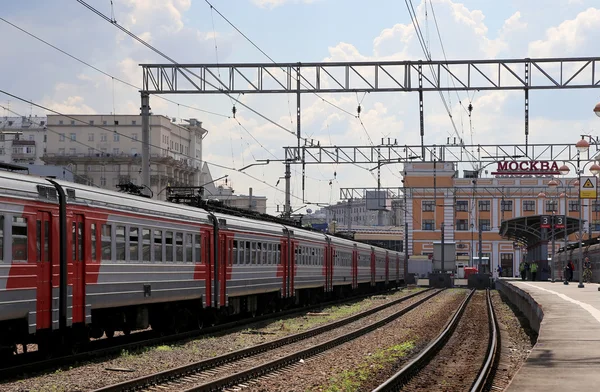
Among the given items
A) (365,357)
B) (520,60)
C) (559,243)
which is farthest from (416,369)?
(559,243)

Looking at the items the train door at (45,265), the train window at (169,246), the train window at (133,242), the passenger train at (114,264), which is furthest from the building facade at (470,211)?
the train door at (45,265)

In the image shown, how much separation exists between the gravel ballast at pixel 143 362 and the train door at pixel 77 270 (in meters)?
0.88

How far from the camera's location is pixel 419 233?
113m

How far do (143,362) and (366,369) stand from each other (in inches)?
Answer: 146

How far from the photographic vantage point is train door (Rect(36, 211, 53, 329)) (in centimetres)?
1540

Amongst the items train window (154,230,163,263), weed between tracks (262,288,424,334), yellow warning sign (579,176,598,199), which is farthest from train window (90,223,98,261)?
yellow warning sign (579,176,598,199)

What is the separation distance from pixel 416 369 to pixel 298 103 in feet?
53.4

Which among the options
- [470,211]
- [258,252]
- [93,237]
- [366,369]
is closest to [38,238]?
[93,237]

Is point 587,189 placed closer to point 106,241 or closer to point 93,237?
point 106,241

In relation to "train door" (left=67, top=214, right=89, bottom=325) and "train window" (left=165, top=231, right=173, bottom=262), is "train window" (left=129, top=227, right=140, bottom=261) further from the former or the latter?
"train door" (left=67, top=214, right=89, bottom=325)

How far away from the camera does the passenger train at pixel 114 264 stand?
591 inches

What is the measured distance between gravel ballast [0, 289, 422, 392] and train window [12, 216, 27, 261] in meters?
1.77

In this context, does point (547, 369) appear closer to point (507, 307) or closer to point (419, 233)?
point (507, 307)

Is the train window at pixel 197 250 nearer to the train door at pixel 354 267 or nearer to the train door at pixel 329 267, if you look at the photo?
the train door at pixel 329 267
